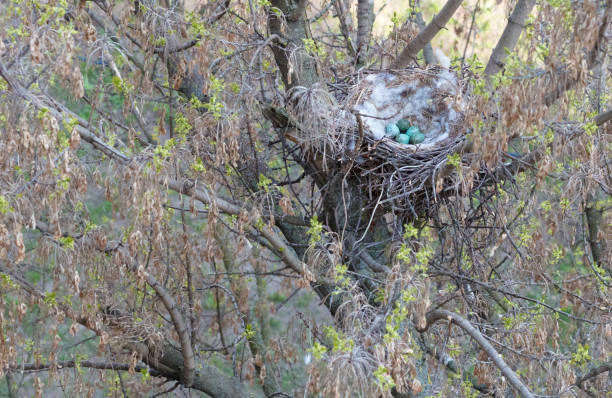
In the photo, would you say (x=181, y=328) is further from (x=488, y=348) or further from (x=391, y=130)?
(x=391, y=130)

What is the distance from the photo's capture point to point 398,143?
511cm

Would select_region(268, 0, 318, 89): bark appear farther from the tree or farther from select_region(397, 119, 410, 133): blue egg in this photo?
select_region(397, 119, 410, 133): blue egg

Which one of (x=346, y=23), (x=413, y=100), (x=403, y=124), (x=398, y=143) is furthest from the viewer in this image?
(x=346, y=23)

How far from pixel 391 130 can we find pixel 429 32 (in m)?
0.93

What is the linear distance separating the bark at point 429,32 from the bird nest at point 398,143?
32 centimetres

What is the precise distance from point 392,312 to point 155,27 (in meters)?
2.12

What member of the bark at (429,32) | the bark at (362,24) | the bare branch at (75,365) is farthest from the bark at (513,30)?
the bare branch at (75,365)

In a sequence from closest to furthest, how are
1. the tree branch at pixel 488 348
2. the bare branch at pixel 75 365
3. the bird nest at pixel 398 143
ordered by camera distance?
the tree branch at pixel 488 348 < the bird nest at pixel 398 143 < the bare branch at pixel 75 365

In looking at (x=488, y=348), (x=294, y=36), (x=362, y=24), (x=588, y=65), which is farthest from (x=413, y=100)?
(x=588, y=65)

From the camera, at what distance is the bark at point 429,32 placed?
14.8ft

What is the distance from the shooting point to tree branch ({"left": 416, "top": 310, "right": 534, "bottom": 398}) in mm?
3838

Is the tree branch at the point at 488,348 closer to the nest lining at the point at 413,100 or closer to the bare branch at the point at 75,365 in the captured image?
the nest lining at the point at 413,100

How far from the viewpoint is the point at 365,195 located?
5.06m

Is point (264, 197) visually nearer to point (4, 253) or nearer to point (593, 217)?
point (4, 253)
